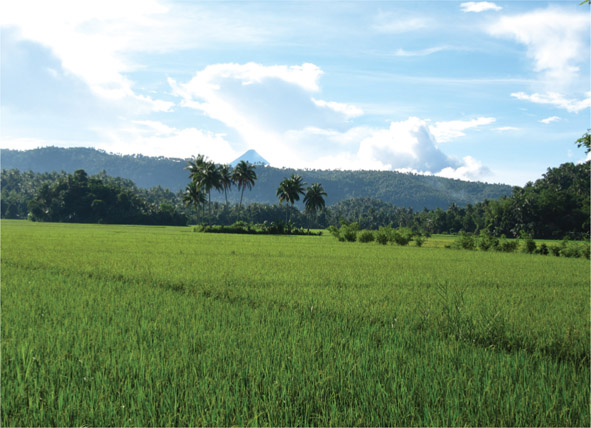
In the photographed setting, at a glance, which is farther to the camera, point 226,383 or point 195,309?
point 195,309

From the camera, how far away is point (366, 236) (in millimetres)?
38031

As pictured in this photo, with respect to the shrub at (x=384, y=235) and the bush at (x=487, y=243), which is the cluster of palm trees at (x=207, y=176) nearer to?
the shrub at (x=384, y=235)

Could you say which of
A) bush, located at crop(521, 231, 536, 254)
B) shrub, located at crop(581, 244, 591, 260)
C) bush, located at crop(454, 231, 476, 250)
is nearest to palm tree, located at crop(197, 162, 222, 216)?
bush, located at crop(454, 231, 476, 250)

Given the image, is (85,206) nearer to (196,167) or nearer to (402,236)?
(196,167)

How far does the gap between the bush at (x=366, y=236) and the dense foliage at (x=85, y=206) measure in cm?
6214

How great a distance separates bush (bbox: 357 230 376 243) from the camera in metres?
37.7

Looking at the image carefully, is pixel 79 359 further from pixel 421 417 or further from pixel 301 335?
pixel 421 417

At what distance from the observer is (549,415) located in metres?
3.21

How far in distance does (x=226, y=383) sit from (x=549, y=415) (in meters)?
2.66

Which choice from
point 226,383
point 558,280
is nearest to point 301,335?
point 226,383

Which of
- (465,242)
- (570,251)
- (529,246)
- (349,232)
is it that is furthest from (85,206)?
(570,251)

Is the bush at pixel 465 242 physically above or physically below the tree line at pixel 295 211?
below

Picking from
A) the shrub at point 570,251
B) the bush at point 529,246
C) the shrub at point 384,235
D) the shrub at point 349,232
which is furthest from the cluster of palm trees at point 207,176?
the shrub at point 570,251

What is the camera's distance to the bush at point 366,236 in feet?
124
